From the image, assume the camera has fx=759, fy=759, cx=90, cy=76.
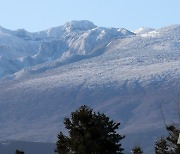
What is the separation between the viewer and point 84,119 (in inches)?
1054

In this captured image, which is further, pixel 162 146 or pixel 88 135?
pixel 162 146

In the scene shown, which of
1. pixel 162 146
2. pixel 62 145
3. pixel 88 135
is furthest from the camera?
pixel 162 146

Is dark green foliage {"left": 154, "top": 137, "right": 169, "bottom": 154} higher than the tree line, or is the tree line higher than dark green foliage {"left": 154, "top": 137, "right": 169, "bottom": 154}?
dark green foliage {"left": 154, "top": 137, "right": 169, "bottom": 154}

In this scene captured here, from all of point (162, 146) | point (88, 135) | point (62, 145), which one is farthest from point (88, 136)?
point (162, 146)

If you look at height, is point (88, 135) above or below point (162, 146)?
below

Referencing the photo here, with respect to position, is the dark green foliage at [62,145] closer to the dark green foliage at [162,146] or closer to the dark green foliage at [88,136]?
the dark green foliage at [88,136]

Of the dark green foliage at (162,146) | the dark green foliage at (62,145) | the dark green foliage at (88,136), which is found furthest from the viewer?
the dark green foliage at (162,146)

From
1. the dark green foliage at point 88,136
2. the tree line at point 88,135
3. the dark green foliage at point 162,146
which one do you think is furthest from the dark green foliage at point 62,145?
the dark green foliage at point 162,146

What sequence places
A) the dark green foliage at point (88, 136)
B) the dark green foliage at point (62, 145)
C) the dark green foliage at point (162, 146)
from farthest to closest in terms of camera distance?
the dark green foliage at point (162, 146) → the dark green foliage at point (62, 145) → the dark green foliage at point (88, 136)

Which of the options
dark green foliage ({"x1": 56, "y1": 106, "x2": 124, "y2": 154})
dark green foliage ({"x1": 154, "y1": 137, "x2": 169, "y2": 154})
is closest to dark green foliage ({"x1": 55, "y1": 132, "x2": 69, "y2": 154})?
dark green foliage ({"x1": 56, "y1": 106, "x2": 124, "y2": 154})

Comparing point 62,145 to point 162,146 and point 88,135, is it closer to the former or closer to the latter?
point 88,135

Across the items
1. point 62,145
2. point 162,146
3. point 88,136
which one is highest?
point 162,146

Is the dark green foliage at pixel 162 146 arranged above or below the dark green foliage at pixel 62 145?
above

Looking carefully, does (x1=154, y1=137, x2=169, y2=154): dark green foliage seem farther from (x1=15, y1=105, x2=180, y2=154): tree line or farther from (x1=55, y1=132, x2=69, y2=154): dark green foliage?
(x1=15, y1=105, x2=180, y2=154): tree line
